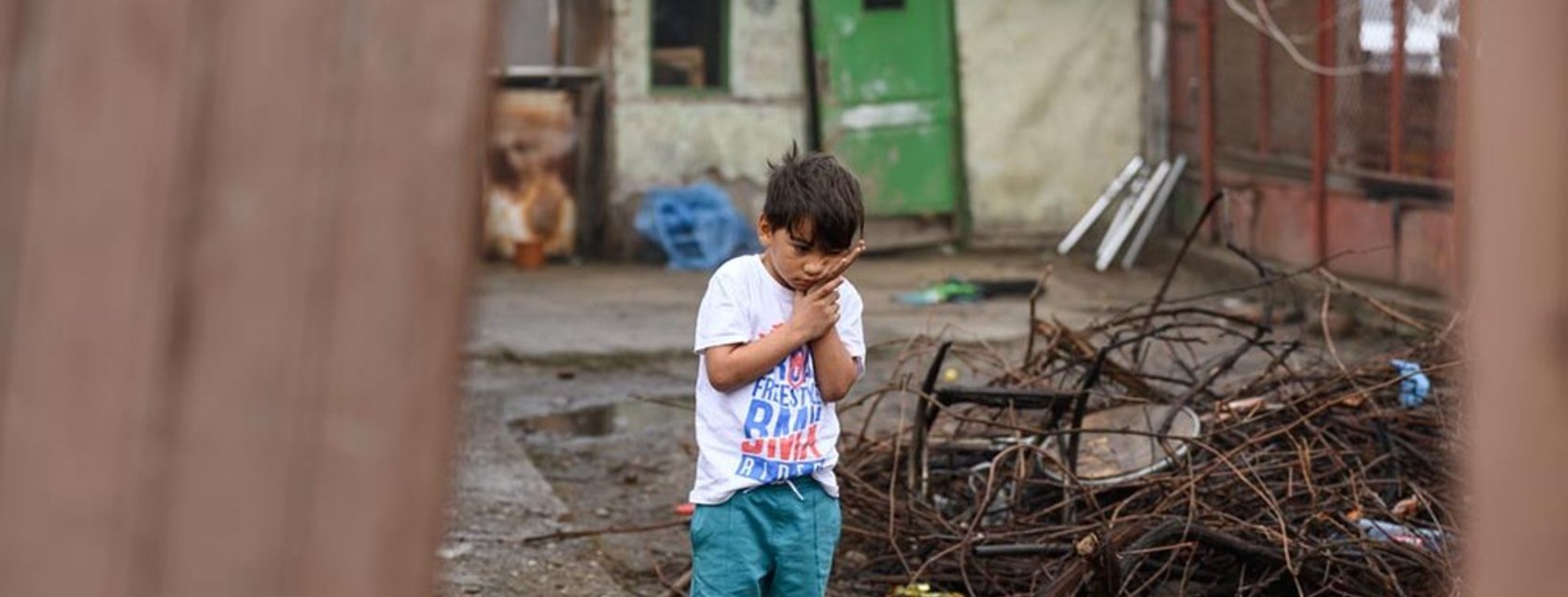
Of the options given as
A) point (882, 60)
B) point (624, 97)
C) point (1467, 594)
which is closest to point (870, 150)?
point (882, 60)

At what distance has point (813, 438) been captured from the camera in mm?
3865

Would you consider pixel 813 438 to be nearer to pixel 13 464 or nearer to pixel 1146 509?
pixel 1146 509

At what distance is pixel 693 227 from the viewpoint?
44.2 ft

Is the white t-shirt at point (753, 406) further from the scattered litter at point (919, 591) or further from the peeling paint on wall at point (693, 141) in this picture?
the peeling paint on wall at point (693, 141)

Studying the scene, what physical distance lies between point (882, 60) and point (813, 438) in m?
10.4

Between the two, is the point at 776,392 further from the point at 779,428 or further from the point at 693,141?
the point at 693,141

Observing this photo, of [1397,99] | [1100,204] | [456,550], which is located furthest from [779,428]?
A: [1100,204]

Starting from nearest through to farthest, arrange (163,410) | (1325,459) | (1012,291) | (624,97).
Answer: (163,410) < (1325,459) < (1012,291) < (624,97)

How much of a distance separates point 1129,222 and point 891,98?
1830 millimetres

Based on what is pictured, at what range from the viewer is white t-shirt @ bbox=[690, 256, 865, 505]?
3805 mm

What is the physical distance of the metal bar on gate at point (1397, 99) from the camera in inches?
423

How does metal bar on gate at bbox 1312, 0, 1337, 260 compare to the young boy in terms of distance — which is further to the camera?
metal bar on gate at bbox 1312, 0, 1337, 260

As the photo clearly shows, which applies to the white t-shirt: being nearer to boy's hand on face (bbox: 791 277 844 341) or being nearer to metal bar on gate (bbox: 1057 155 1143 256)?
boy's hand on face (bbox: 791 277 844 341)

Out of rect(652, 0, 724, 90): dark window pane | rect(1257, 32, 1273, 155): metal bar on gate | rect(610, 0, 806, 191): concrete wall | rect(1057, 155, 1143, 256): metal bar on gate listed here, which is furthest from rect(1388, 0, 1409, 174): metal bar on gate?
rect(652, 0, 724, 90): dark window pane
